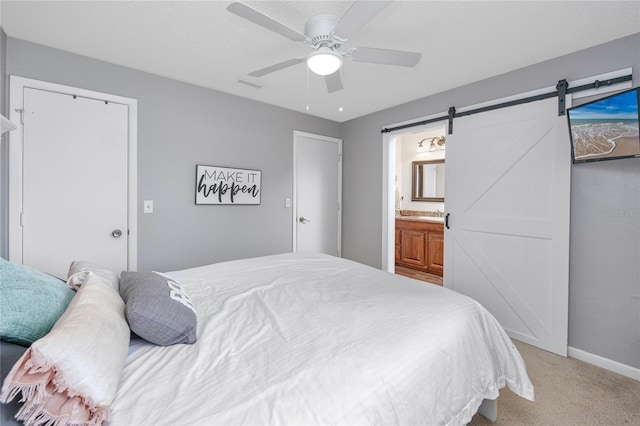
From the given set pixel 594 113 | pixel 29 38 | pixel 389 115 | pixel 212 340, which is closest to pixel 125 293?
pixel 212 340

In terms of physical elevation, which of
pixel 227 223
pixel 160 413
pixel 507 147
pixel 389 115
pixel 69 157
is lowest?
pixel 160 413

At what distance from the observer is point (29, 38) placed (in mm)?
Result: 2137

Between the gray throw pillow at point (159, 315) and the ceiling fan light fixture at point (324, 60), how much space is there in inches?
56.8

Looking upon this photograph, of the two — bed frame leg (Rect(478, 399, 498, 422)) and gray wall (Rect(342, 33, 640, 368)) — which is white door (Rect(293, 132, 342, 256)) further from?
bed frame leg (Rect(478, 399, 498, 422))

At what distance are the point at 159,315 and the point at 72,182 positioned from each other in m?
2.04

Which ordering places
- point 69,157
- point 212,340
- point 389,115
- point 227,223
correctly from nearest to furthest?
1. point 212,340
2. point 69,157
3. point 227,223
4. point 389,115

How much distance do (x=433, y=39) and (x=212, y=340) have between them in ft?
7.72

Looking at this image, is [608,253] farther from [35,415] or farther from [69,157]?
[69,157]

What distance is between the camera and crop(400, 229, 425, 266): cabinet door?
4672mm

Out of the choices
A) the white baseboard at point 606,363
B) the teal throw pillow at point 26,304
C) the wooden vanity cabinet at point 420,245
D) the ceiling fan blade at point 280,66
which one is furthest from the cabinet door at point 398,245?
the teal throw pillow at point 26,304

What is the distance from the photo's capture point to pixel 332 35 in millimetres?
1646

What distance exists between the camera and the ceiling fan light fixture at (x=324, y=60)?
5.42ft

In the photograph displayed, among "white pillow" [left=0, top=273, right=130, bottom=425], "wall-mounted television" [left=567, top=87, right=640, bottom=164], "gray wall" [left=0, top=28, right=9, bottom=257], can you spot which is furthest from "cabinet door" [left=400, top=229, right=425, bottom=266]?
"gray wall" [left=0, top=28, right=9, bottom=257]

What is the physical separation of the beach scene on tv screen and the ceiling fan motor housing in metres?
1.82
